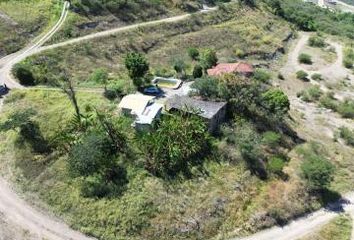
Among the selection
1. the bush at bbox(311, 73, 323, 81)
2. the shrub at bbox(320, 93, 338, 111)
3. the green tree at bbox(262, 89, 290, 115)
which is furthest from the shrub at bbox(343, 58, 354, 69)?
the green tree at bbox(262, 89, 290, 115)

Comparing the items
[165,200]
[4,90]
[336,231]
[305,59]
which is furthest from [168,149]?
[305,59]

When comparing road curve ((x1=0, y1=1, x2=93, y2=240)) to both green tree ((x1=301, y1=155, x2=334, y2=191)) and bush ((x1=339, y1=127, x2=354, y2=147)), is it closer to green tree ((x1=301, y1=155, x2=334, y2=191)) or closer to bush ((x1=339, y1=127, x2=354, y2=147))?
green tree ((x1=301, y1=155, x2=334, y2=191))

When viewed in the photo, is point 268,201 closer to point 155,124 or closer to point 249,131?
point 249,131

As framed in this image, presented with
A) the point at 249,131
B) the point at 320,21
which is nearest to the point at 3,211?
the point at 249,131

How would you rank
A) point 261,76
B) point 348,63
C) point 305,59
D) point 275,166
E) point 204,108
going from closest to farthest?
point 275,166 < point 204,108 < point 261,76 < point 305,59 < point 348,63

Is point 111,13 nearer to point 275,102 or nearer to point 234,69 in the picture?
point 234,69

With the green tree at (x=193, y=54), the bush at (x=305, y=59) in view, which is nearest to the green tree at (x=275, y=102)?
the green tree at (x=193, y=54)
